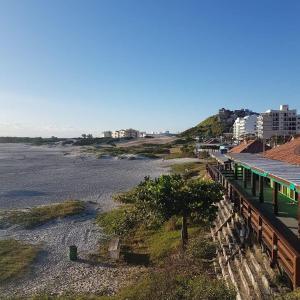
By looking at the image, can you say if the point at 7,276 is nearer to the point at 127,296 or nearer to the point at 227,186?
the point at 127,296

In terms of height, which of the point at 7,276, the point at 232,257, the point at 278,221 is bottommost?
the point at 7,276

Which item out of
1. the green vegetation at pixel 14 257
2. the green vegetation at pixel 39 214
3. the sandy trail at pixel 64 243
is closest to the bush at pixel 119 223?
the sandy trail at pixel 64 243

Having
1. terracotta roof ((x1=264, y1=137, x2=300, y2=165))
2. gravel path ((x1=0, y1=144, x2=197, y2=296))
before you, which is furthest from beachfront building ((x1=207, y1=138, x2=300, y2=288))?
gravel path ((x1=0, y1=144, x2=197, y2=296))

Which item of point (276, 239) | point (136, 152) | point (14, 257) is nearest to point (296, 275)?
point (276, 239)

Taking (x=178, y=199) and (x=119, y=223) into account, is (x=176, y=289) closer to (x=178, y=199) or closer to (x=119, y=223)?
(x=178, y=199)

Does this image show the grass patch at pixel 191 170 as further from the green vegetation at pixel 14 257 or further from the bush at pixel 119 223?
the green vegetation at pixel 14 257

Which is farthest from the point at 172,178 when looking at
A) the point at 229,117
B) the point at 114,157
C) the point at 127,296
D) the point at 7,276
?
the point at 229,117

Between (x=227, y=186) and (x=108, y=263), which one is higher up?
(x=227, y=186)
